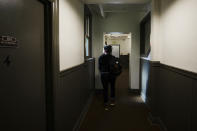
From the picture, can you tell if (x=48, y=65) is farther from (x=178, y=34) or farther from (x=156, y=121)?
(x=156, y=121)

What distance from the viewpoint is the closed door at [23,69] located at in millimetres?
1331

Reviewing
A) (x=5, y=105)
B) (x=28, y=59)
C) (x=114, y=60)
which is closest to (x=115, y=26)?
(x=114, y=60)

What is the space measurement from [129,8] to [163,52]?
2.48 metres

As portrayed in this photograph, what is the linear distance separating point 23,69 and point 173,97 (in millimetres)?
2199

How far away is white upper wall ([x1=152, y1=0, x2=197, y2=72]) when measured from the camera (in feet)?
7.42

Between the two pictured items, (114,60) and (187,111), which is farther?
(114,60)

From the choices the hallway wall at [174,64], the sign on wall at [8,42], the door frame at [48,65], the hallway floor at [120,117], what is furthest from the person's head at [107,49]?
the sign on wall at [8,42]

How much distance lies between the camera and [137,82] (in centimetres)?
668

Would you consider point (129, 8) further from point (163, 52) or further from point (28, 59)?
point (28, 59)

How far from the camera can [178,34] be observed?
2789 millimetres

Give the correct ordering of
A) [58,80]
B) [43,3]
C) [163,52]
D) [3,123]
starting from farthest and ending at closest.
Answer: [163,52], [58,80], [43,3], [3,123]

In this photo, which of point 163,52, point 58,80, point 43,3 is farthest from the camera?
point 163,52

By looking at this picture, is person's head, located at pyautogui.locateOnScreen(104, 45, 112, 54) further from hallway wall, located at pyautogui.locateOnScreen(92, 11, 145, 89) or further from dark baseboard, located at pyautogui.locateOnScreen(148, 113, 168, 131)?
dark baseboard, located at pyautogui.locateOnScreen(148, 113, 168, 131)

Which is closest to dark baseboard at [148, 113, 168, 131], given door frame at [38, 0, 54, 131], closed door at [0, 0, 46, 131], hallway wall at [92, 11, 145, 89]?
door frame at [38, 0, 54, 131]
